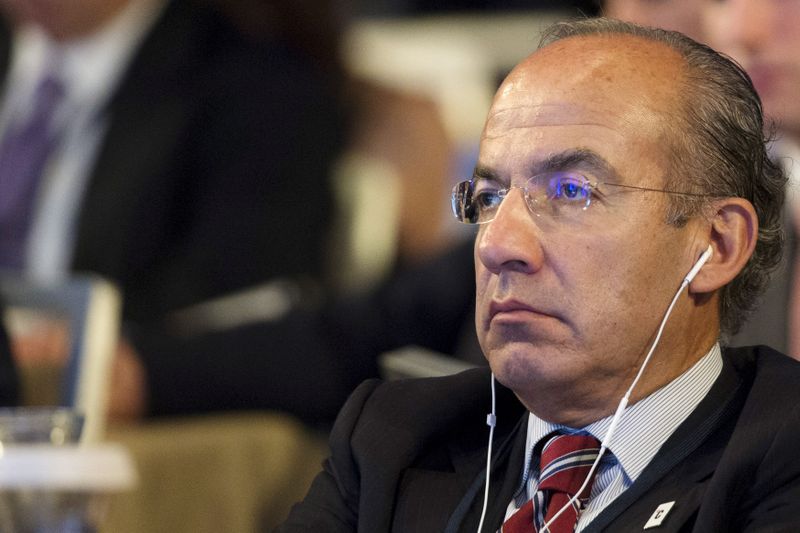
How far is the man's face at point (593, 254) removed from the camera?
5.02 ft

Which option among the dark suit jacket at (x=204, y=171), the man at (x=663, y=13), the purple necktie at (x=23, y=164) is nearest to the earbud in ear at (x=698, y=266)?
the man at (x=663, y=13)

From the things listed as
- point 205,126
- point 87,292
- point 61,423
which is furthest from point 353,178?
point 61,423

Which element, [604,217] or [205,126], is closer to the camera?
[604,217]

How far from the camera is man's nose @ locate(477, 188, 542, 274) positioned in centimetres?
154

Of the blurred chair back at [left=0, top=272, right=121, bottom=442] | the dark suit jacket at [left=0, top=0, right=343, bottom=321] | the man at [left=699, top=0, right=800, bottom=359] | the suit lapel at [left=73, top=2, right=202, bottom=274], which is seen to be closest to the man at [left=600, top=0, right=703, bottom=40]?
the man at [left=699, top=0, right=800, bottom=359]

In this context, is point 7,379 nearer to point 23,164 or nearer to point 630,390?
point 630,390

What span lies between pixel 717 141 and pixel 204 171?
2549 mm

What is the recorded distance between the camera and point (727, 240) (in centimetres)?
158

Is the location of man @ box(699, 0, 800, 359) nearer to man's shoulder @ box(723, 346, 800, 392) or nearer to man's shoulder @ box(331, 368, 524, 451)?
man's shoulder @ box(723, 346, 800, 392)

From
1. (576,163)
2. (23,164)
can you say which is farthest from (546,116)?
(23,164)

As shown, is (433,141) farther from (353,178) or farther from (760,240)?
(760,240)

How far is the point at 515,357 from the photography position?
154 cm

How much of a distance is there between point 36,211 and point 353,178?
0.96m

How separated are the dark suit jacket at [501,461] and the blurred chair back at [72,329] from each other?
1.03 metres
